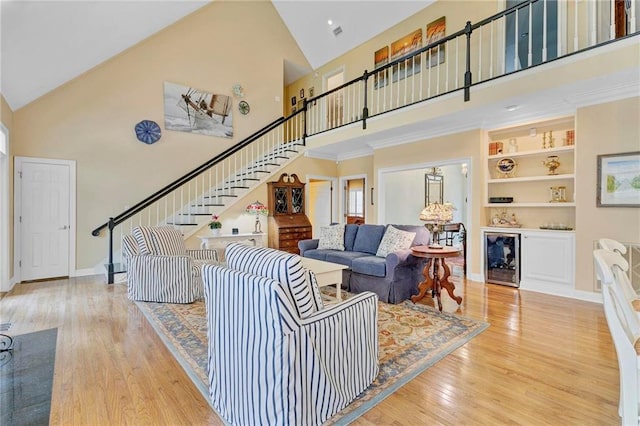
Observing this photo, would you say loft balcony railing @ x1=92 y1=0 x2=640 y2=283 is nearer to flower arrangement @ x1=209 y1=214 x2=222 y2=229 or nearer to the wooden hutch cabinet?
flower arrangement @ x1=209 y1=214 x2=222 y2=229

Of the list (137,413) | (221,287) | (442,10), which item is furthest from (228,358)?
(442,10)

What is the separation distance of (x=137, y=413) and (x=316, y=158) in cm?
660

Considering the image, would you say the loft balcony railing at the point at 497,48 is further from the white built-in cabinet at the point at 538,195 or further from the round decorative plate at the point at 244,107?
the round decorative plate at the point at 244,107

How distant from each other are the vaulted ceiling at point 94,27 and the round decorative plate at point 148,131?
1220 mm

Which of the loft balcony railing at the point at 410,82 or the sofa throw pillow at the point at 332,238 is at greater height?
the loft balcony railing at the point at 410,82

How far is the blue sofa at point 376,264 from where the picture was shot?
391 centimetres

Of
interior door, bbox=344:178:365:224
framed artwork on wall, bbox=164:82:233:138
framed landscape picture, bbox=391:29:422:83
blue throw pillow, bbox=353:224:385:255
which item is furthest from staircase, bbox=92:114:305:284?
blue throw pillow, bbox=353:224:385:255

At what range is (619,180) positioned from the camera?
3.81m

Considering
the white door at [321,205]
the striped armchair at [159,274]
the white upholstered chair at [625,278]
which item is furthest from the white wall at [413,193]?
the white upholstered chair at [625,278]

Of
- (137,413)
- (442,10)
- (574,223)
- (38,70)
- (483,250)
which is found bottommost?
(137,413)

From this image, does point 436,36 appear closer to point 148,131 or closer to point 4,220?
→ point 148,131

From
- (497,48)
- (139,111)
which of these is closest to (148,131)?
(139,111)

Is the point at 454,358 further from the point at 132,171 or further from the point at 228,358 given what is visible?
the point at 132,171

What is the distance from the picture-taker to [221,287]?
5.88 ft
